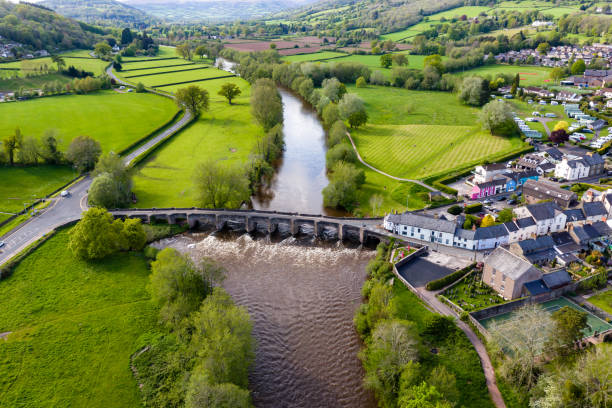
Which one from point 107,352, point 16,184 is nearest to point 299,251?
point 107,352

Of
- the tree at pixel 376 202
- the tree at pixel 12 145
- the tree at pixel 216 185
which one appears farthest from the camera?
the tree at pixel 12 145

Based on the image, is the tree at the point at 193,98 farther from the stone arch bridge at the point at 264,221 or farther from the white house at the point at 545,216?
the white house at the point at 545,216

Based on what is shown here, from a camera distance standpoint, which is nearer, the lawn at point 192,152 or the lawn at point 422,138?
the lawn at point 192,152

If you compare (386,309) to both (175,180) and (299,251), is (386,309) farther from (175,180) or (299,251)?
(175,180)

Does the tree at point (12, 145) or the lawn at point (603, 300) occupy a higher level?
the tree at point (12, 145)

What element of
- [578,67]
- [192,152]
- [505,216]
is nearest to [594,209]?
[505,216]

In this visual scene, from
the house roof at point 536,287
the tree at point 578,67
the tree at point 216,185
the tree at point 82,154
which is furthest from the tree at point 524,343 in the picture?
the tree at point 578,67

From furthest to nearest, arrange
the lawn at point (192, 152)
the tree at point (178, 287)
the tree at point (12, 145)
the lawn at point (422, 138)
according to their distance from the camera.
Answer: the lawn at point (422, 138) → the tree at point (12, 145) → the lawn at point (192, 152) → the tree at point (178, 287)
